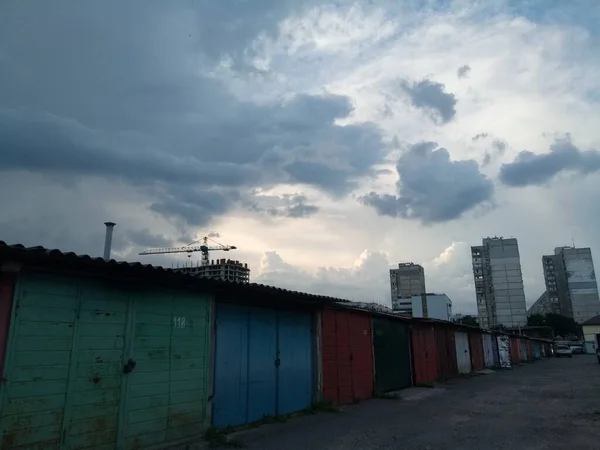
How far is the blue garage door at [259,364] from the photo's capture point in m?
8.99

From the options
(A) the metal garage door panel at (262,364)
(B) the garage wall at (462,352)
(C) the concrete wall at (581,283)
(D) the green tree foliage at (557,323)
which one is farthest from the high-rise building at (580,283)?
(A) the metal garage door panel at (262,364)

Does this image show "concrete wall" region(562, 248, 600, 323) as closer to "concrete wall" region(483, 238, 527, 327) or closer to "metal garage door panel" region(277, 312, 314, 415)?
"concrete wall" region(483, 238, 527, 327)

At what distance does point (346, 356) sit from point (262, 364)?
4.14 m

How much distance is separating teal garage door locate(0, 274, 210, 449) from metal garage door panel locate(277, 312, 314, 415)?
2745mm

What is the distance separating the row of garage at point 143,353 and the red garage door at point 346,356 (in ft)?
0.22

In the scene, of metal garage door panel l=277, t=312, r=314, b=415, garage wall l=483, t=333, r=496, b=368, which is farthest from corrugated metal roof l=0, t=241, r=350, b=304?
garage wall l=483, t=333, r=496, b=368

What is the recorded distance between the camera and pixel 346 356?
13375 millimetres

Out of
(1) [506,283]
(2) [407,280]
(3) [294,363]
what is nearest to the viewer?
(3) [294,363]

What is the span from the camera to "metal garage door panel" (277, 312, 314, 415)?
10703mm

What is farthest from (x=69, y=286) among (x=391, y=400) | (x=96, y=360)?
(x=391, y=400)

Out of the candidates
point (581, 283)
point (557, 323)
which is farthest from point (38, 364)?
point (581, 283)

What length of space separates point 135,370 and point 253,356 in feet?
10.5

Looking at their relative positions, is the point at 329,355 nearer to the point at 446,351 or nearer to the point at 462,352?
the point at 446,351

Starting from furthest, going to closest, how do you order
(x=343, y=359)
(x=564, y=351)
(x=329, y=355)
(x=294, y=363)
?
(x=564, y=351) < (x=343, y=359) < (x=329, y=355) < (x=294, y=363)
